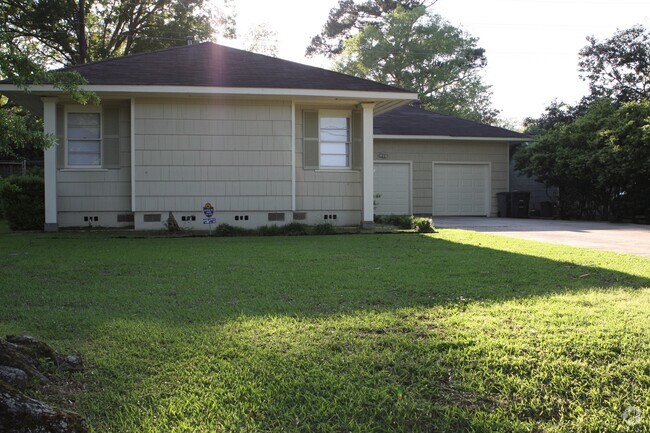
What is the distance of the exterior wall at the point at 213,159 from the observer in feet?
39.5

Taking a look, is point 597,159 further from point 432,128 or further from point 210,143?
point 210,143

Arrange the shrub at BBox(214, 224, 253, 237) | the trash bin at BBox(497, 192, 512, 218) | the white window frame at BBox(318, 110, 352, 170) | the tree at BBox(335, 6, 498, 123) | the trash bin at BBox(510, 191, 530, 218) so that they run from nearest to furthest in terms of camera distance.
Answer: the shrub at BBox(214, 224, 253, 237), the white window frame at BBox(318, 110, 352, 170), the trash bin at BBox(510, 191, 530, 218), the trash bin at BBox(497, 192, 512, 218), the tree at BBox(335, 6, 498, 123)

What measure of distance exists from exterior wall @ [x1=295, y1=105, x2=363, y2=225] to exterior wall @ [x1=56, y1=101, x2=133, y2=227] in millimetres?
4131

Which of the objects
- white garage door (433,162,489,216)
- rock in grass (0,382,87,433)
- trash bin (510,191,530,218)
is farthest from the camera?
white garage door (433,162,489,216)

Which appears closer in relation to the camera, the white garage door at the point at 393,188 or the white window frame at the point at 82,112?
the white window frame at the point at 82,112

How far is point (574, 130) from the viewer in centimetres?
1716

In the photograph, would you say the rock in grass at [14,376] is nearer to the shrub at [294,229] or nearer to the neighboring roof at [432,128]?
the shrub at [294,229]

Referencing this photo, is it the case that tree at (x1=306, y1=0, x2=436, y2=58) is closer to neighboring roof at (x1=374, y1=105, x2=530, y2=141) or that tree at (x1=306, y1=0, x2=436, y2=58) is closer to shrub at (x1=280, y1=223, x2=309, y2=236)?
neighboring roof at (x1=374, y1=105, x2=530, y2=141)

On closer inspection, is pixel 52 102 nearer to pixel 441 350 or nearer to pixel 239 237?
pixel 239 237

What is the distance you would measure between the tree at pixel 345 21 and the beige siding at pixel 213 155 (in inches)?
1252

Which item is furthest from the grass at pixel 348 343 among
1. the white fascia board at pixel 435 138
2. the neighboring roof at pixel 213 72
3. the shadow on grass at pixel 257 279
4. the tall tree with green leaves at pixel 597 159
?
the white fascia board at pixel 435 138

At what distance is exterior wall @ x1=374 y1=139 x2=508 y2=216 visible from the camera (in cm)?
1861

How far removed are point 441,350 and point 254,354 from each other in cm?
121

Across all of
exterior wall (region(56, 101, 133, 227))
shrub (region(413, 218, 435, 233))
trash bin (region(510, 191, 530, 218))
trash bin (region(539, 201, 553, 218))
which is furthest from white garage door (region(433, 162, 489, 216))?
exterior wall (region(56, 101, 133, 227))
